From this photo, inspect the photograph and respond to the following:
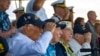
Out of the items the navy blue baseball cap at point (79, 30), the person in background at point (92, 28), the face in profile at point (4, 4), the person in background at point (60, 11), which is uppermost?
the face in profile at point (4, 4)

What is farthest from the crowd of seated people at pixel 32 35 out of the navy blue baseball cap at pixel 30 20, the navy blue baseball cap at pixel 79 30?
the navy blue baseball cap at pixel 79 30

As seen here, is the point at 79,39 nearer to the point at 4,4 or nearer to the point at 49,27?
the point at 4,4

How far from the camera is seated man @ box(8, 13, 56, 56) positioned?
4711 millimetres

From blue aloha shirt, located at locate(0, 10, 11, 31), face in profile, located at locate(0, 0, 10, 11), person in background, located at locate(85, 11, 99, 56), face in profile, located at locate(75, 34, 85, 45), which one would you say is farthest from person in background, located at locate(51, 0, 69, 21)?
blue aloha shirt, located at locate(0, 10, 11, 31)

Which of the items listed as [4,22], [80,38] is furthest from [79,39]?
[4,22]

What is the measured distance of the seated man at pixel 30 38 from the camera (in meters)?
4.71

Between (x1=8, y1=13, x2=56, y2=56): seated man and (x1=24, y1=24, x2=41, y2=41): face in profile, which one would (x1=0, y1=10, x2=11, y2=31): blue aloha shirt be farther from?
(x1=24, y1=24, x2=41, y2=41): face in profile

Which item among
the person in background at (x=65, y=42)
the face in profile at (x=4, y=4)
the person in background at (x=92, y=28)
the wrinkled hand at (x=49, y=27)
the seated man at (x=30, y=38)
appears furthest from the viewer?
the person in background at (x=92, y=28)

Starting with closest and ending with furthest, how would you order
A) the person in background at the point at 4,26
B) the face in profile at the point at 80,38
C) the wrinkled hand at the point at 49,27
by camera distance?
the wrinkled hand at the point at 49,27, the person in background at the point at 4,26, the face in profile at the point at 80,38

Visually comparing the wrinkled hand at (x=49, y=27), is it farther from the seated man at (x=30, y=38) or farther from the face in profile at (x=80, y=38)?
the face in profile at (x=80, y=38)

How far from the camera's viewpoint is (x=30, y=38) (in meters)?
4.98

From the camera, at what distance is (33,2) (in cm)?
581

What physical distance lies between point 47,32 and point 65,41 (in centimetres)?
188

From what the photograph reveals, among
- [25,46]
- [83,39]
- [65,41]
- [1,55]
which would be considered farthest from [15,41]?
[83,39]
